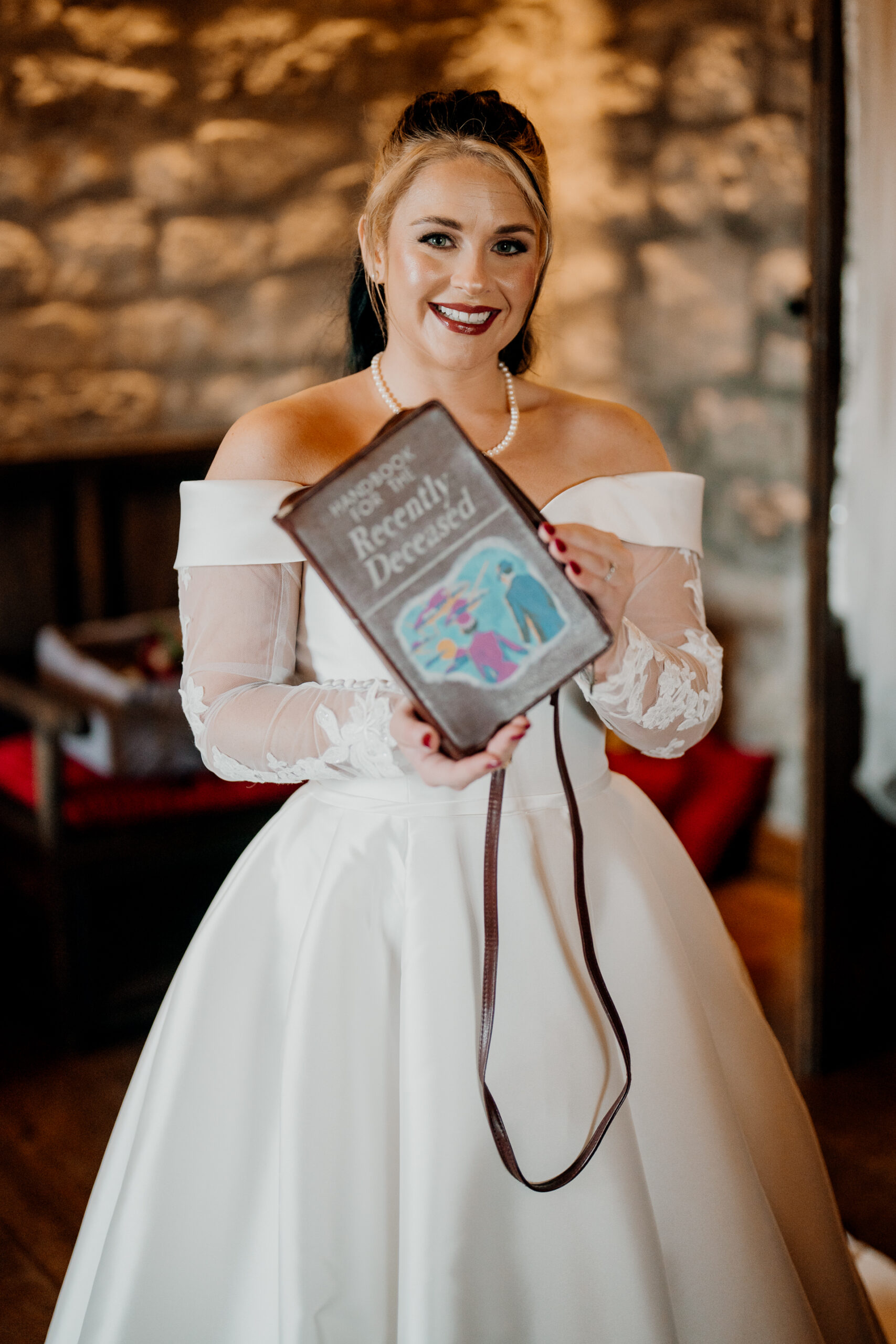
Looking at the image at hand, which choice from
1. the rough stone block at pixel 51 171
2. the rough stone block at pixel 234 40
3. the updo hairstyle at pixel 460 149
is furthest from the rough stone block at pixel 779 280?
the updo hairstyle at pixel 460 149

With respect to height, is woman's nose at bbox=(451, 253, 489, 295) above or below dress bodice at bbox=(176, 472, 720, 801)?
above

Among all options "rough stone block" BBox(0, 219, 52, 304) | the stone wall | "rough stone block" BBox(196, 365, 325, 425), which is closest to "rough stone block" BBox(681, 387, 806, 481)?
the stone wall

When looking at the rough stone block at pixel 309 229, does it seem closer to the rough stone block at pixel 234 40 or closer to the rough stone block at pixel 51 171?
the rough stone block at pixel 234 40

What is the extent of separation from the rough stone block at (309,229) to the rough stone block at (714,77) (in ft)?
3.58

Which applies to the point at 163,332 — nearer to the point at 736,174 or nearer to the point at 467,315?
the point at 736,174

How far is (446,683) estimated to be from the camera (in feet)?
4.06

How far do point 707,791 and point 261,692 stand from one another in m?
2.58

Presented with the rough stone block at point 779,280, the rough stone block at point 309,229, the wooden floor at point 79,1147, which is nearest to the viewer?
the wooden floor at point 79,1147

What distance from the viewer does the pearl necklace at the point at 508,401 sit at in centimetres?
158

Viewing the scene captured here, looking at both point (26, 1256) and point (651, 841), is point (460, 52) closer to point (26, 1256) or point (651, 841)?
point (651, 841)

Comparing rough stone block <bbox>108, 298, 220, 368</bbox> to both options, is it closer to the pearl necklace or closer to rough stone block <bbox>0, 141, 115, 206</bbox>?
rough stone block <bbox>0, 141, 115, 206</bbox>

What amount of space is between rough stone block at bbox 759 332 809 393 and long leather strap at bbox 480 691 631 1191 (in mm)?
2643

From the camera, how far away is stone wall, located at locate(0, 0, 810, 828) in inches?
143

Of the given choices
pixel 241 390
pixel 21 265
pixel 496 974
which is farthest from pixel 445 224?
pixel 241 390
